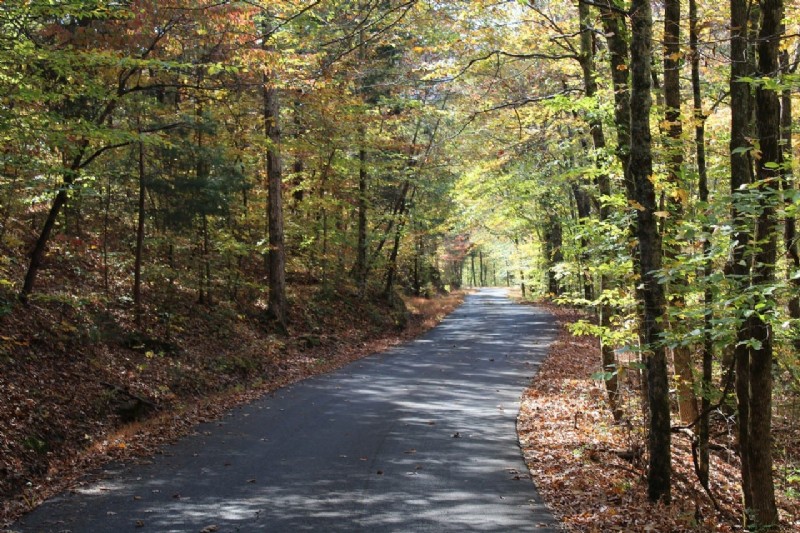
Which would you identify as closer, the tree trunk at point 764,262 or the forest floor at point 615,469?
the tree trunk at point 764,262

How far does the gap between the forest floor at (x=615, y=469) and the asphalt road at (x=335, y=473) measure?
0.35m

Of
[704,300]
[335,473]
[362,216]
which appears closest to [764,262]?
[704,300]

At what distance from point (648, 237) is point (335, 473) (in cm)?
443

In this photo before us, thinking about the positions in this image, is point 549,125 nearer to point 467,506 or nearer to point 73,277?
point 467,506

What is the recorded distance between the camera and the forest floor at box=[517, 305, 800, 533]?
623 cm

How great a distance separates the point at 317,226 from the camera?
68.6 ft

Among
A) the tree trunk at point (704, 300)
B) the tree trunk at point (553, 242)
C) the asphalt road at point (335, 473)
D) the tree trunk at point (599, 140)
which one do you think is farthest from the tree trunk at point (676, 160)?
the tree trunk at point (553, 242)

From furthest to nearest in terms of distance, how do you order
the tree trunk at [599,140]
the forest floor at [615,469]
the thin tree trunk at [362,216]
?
the thin tree trunk at [362,216] → the tree trunk at [599,140] → the forest floor at [615,469]

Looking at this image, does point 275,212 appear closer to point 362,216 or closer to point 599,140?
point 362,216

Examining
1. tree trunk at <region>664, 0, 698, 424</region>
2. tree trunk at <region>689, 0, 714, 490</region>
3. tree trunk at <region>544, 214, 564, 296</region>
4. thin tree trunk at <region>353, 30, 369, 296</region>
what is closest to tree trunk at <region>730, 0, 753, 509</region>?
tree trunk at <region>689, 0, 714, 490</region>

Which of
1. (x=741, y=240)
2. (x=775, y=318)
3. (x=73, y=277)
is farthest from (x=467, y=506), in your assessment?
(x=73, y=277)

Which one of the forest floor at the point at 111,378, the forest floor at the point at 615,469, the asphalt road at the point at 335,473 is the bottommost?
the forest floor at the point at 615,469

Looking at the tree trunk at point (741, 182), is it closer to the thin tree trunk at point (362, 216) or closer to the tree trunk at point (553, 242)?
the thin tree trunk at point (362, 216)

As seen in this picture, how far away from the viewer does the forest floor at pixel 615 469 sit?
6.23m
